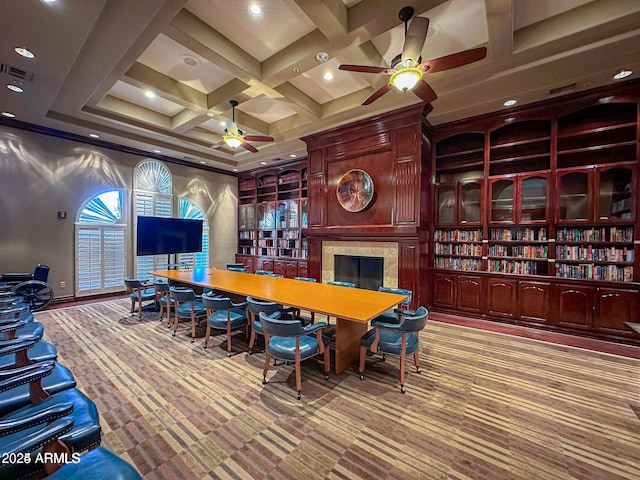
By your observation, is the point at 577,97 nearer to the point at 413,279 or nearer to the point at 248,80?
the point at 413,279

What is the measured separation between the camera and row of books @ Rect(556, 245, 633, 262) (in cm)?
383

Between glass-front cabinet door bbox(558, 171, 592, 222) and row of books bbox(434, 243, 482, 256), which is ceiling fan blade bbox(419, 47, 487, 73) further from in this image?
row of books bbox(434, 243, 482, 256)

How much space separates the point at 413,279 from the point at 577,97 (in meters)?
3.63

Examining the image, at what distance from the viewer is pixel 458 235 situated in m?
5.12

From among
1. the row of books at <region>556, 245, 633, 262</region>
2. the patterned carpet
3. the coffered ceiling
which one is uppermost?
the coffered ceiling

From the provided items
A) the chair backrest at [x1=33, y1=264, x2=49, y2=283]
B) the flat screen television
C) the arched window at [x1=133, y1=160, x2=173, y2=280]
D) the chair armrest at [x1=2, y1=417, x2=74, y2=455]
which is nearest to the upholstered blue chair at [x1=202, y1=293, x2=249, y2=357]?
the chair armrest at [x1=2, y1=417, x2=74, y2=455]

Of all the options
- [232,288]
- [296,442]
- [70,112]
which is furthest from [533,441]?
[70,112]

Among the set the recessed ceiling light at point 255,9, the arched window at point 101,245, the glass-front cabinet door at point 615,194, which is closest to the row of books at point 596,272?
the glass-front cabinet door at point 615,194

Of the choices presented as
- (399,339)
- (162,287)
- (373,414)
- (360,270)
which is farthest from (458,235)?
(162,287)

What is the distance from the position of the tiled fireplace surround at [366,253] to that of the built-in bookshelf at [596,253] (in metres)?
2.49

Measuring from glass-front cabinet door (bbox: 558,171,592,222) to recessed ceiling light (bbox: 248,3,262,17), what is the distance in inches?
189

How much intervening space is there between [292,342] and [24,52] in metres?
4.44

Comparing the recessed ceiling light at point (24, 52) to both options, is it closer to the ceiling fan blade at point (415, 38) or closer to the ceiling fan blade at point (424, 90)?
the ceiling fan blade at point (415, 38)

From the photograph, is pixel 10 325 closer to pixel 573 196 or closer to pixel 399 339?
pixel 399 339
